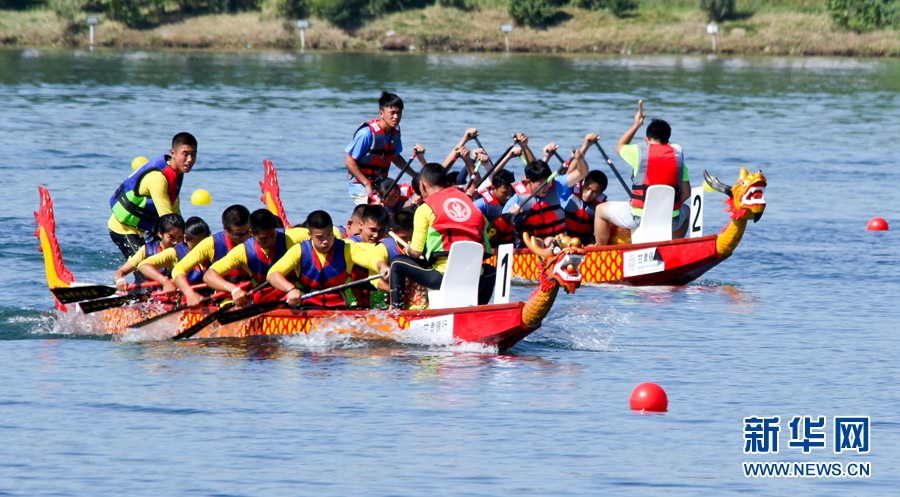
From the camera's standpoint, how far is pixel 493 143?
30.6m

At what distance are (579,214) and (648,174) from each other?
1.08m

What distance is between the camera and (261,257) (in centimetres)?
1184

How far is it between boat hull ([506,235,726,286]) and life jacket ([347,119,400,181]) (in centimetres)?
204

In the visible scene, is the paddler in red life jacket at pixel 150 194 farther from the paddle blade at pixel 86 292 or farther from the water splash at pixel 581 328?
the water splash at pixel 581 328

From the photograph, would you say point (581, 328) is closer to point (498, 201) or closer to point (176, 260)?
point (498, 201)

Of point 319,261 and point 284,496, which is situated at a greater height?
point 319,261

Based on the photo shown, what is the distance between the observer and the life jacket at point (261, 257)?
38.8ft

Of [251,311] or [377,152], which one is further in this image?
[377,152]

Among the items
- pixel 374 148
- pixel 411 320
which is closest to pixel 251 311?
pixel 411 320

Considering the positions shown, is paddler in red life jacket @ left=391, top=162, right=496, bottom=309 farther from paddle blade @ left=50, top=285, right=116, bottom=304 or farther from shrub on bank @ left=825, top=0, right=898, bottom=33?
shrub on bank @ left=825, top=0, right=898, bottom=33

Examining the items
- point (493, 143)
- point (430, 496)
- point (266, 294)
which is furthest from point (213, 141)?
point (430, 496)

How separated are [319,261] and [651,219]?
5.53 meters

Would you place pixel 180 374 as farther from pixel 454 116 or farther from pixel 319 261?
pixel 454 116

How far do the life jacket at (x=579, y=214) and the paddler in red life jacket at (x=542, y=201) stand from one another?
552 mm
